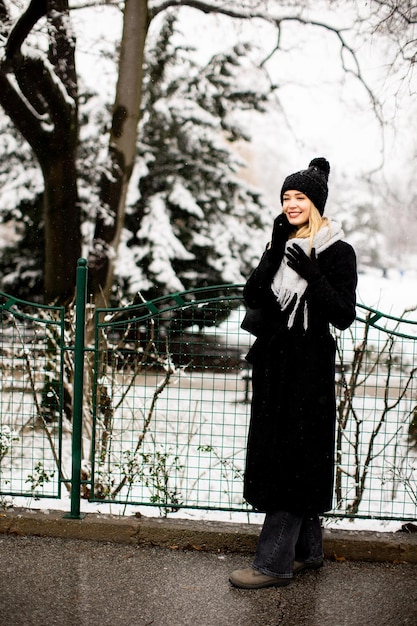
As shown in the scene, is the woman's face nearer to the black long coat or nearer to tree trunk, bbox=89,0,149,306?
the black long coat

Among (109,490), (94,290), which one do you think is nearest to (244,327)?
(109,490)

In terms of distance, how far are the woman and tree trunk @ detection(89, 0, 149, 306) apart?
483cm

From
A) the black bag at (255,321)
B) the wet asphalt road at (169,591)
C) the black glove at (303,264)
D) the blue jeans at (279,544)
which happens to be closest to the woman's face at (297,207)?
the black glove at (303,264)

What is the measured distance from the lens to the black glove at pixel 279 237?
10.6 ft

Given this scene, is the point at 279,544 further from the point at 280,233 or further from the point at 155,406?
the point at 280,233

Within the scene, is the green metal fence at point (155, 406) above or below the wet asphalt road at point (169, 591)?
above

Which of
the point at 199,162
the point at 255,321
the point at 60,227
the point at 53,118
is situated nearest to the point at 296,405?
the point at 255,321

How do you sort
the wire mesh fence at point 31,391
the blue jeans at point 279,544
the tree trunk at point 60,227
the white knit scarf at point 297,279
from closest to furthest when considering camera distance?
the white knit scarf at point 297,279 < the blue jeans at point 279,544 < the wire mesh fence at point 31,391 < the tree trunk at point 60,227

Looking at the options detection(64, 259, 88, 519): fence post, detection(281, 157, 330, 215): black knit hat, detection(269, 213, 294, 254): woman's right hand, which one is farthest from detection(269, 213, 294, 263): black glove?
detection(64, 259, 88, 519): fence post

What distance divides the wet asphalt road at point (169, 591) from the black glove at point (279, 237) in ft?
5.42

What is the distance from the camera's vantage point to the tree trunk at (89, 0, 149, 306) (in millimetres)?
7984

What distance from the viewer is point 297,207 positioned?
10.7 ft

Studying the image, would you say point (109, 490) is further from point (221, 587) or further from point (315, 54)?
point (315, 54)

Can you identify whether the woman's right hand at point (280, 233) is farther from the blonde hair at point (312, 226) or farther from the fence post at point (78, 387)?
the fence post at point (78, 387)
